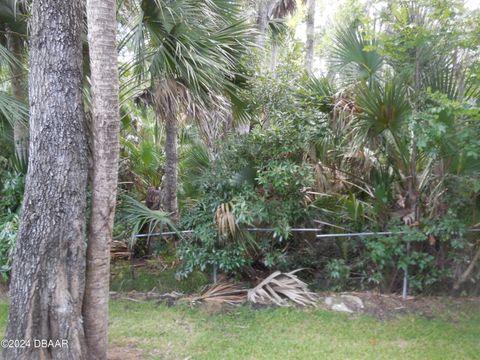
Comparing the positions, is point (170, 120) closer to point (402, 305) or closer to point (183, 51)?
point (183, 51)

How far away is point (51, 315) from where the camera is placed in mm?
3502

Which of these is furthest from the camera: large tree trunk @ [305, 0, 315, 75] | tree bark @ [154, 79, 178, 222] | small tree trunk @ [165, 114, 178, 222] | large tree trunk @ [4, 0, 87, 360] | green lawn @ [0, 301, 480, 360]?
large tree trunk @ [305, 0, 315, 75]

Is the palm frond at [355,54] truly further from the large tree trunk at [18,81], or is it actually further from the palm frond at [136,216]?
the large tree trunk at [18,81]

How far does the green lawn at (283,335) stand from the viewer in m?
4.30

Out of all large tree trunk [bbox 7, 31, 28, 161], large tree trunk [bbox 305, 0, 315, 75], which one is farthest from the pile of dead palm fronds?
large tree trunk [bbox 305, 0, 315, 75]

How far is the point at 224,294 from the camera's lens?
568cm

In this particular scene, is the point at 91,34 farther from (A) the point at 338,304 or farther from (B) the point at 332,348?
(A) the point at 338,304

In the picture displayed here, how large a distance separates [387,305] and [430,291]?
0.66 m

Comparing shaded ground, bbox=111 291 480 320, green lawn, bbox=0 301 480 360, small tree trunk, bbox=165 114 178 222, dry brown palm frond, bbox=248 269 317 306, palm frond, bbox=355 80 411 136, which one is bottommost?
green lawn, bbox=0 301 480 360

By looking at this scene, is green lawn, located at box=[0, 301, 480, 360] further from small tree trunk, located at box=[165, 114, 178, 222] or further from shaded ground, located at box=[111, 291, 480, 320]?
small tree trunk, located at box=[165, 114, 178, 222]

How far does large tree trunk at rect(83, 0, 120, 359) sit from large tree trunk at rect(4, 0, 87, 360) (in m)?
0.12

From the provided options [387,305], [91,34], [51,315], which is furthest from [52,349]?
[387,305]

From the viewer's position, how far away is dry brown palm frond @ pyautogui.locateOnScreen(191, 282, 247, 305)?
5.58 meters

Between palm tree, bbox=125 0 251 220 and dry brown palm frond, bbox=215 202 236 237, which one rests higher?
palm tree, bbox=125 0 251 220
